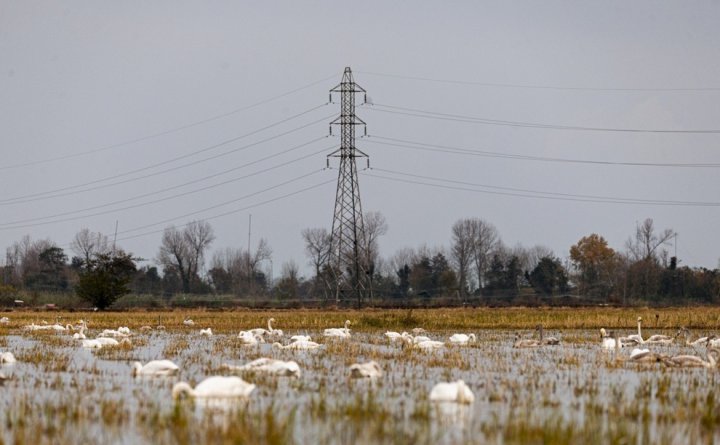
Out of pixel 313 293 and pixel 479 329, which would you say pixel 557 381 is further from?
pixel 313 293

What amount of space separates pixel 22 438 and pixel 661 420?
638 centimetres

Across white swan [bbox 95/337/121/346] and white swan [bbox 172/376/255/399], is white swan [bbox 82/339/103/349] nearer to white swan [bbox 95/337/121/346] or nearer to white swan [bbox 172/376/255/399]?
white swan [bbox 95/337/121/346]

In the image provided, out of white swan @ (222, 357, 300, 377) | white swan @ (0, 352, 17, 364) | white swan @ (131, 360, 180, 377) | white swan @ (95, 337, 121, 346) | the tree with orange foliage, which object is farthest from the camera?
the tree with orange foliage

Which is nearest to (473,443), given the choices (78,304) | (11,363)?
(11,363)

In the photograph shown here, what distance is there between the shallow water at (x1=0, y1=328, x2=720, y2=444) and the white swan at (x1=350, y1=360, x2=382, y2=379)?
189mm

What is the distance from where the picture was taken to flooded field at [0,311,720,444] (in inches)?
337

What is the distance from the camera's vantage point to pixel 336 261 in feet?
184

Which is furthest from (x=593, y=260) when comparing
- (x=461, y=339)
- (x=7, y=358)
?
(x=7, y=358)

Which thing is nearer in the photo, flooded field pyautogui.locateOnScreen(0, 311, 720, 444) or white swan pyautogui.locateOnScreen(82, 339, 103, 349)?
flooded field pyautogui.locateOnScreen(0, 311, 720, 444)

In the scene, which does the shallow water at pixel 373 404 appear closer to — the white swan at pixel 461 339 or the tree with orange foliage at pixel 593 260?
the white swan at pixel 461 339

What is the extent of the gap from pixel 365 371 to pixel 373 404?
3592 millimetres

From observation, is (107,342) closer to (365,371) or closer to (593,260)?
(365,371)

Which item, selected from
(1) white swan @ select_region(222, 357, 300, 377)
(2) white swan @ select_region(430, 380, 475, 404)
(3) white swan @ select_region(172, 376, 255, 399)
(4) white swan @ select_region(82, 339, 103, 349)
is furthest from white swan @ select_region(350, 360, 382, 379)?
(4) white swan @ select_region(82, 339, 103, 349)

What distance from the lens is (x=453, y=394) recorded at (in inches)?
431
